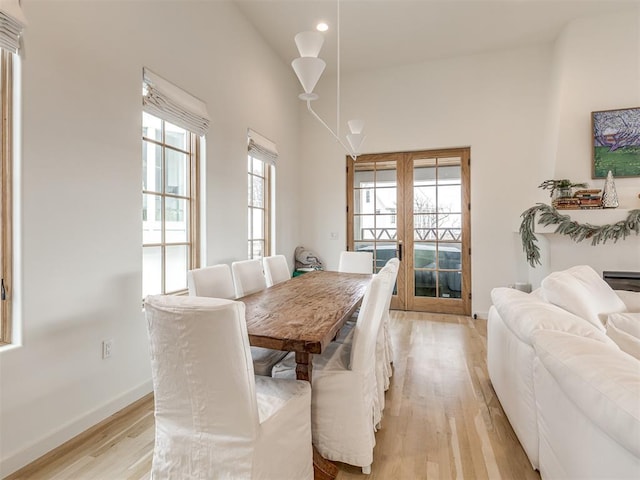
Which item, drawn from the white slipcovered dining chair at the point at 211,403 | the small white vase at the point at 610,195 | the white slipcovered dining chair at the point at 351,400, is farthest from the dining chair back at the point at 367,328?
the small white vase at the point at 610,195

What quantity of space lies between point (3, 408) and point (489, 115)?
5.47 m

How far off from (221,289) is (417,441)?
1595 mm

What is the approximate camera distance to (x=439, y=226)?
4855mm

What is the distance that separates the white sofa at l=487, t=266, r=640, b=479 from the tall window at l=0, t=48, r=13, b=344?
249 centimetres

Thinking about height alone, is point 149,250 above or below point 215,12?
below

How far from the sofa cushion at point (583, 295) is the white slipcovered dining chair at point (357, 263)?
200cm

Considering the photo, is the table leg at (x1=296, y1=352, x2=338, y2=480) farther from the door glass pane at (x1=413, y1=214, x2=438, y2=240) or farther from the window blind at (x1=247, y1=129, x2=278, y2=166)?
the door glass pane at (x1=413, y1=214, x2=438, y2=240)

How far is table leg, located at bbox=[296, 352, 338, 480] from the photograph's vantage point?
1.55 meters

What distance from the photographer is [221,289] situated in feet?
8.07

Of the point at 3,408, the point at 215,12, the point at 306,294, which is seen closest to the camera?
the point at 3,408

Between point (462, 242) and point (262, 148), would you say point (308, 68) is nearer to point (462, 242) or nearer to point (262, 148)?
point (262, 148)

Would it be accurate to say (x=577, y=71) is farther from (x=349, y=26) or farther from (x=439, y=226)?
(x=349, y=26)

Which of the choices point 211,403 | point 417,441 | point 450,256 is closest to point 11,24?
point 211,403

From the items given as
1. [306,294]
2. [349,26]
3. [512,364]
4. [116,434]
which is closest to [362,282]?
[306,294]
